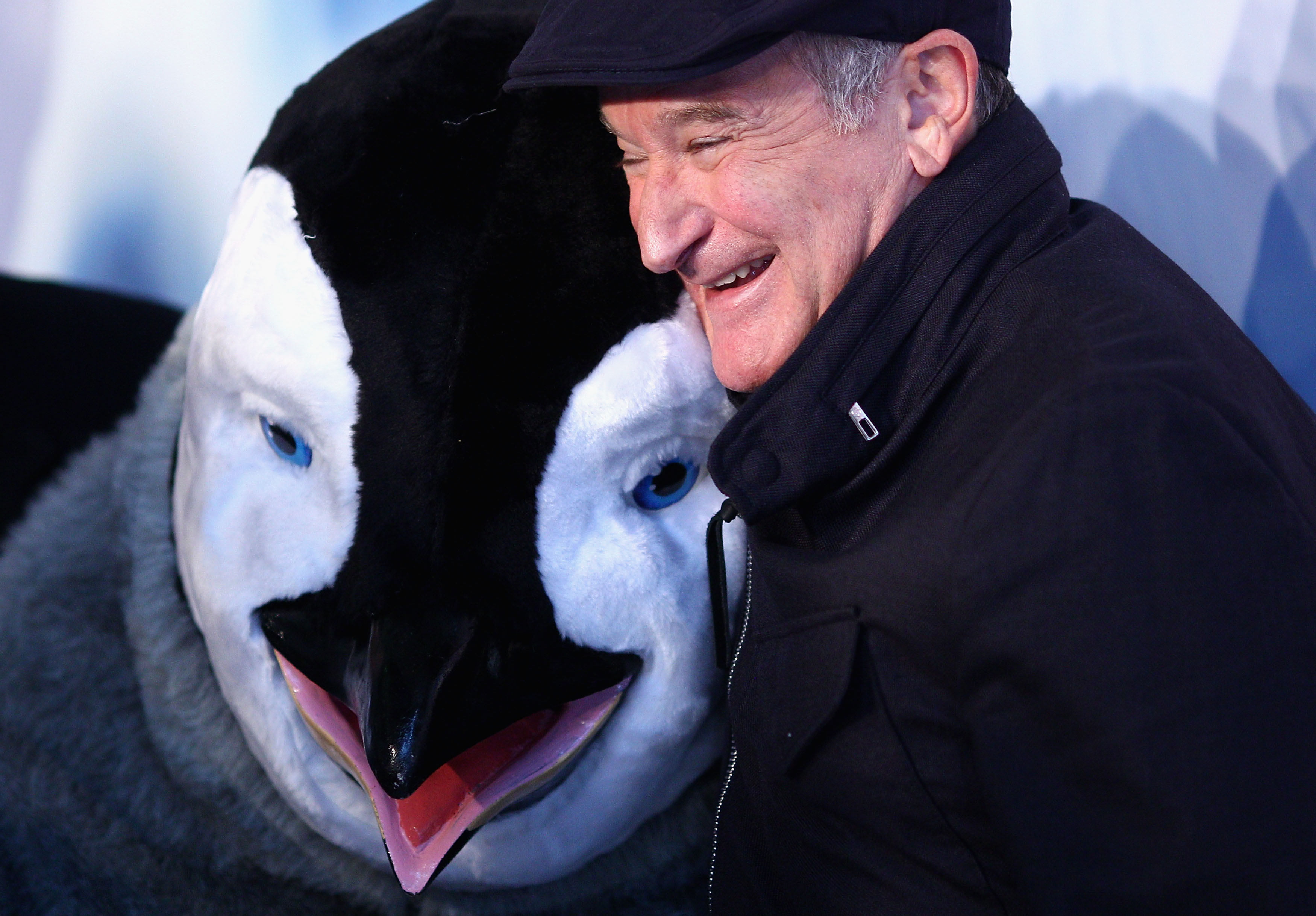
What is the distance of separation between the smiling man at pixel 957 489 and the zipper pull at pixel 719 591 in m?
0.03

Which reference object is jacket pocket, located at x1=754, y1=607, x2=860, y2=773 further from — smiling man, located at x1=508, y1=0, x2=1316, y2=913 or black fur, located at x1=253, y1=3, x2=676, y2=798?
black fur, located at x1=253, y1=3, x2=676, y2=798

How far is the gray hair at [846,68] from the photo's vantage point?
0.79m

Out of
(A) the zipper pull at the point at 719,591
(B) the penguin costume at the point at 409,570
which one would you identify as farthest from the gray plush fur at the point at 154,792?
(A) the zipper pull at the point at 719,591

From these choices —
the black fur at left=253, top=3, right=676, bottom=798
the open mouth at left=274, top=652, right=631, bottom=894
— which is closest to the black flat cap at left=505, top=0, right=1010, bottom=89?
the black fur at left=253, top=3, right=676, bottom=798

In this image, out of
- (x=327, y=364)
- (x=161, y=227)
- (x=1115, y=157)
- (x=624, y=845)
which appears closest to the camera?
(x=327, y=364)

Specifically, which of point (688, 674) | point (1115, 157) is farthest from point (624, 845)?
point (1115, 157)

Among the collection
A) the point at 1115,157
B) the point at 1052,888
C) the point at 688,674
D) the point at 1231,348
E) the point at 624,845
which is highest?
the point at 1231,348

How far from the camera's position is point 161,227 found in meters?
1.56

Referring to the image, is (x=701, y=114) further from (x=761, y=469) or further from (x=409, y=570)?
(x=409, y=570)

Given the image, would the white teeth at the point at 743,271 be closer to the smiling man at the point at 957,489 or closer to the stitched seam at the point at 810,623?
the smiling man at the point at 957,489

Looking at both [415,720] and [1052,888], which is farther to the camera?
[415,720]

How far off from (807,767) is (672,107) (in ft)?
1.45

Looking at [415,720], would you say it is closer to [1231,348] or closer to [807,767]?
[807,767]

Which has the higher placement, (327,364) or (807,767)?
(327,364)
